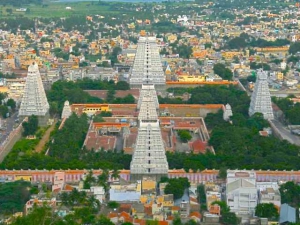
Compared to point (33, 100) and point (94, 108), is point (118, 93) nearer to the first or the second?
point (94, 108)

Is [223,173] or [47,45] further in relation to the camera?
[47,45]

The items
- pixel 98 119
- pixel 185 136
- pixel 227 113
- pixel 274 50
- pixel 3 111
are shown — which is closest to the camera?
pixel 185 136

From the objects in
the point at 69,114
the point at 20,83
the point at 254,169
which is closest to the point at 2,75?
the point at 20,83

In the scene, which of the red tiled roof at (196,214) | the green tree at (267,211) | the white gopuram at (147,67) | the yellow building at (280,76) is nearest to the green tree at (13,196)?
the red tiled roof at (196,214)

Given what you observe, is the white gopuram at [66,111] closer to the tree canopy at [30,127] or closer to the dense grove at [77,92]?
the dense grove at [77,92]

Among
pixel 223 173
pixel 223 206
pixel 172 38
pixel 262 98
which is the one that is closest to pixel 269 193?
pixel 223 206

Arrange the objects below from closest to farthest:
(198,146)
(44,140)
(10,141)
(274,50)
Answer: (198,146) → (10,141) → (44,140) → (274,50)
